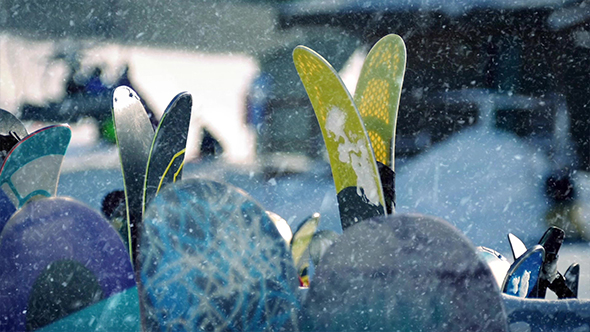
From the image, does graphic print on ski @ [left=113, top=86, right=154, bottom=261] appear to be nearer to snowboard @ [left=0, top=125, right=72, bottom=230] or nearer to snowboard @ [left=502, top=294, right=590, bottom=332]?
snowboard @ [left=0, top=125, right=72, bottom=230]

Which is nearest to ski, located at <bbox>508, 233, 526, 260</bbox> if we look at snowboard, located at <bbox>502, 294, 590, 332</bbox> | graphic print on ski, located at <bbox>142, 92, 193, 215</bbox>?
snowboard, located at <bbox>502, 294, 590, 332</bbox>

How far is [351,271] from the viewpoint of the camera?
72cm

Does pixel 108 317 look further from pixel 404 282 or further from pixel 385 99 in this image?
pixel 385 99

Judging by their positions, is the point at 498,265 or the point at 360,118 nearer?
the point at 360,118

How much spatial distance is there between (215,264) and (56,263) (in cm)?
37

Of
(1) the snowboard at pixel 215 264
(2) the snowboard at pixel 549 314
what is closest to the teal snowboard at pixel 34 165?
(1) the snowboard at pixel 215 264

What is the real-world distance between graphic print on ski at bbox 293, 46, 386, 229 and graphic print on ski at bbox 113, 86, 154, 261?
0.41 meters

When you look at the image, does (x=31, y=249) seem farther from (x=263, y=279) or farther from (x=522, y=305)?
(x=522, y=305)

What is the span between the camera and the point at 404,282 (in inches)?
27.6

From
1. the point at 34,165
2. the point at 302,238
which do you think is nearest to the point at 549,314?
the point at 302,238

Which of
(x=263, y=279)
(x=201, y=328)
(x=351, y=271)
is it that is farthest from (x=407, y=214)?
(x=201, y=328)

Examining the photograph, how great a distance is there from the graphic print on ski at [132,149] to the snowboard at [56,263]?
0.11 metres

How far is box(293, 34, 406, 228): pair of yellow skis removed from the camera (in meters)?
0.90

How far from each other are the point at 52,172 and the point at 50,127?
132 mm
